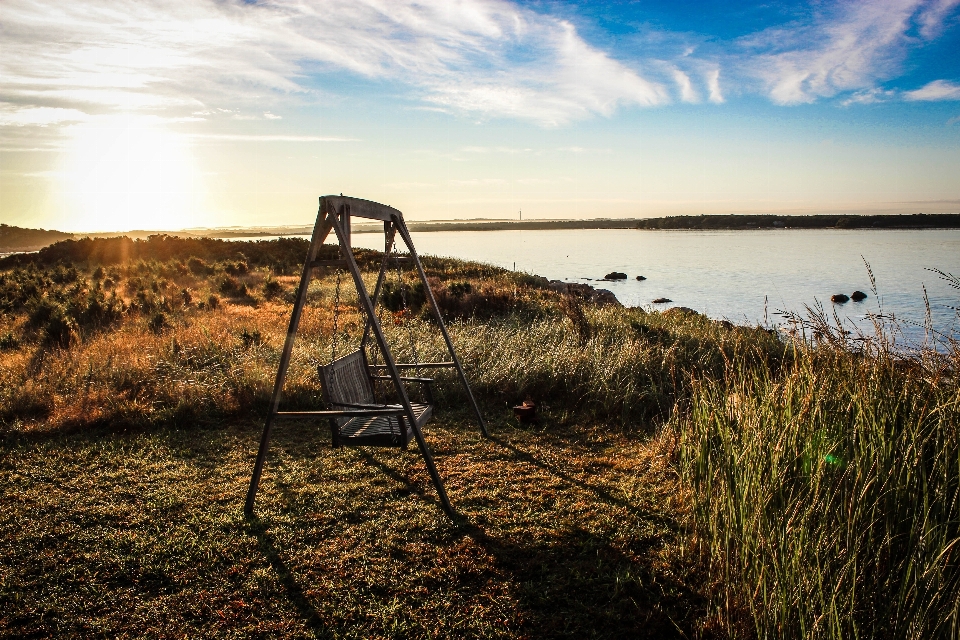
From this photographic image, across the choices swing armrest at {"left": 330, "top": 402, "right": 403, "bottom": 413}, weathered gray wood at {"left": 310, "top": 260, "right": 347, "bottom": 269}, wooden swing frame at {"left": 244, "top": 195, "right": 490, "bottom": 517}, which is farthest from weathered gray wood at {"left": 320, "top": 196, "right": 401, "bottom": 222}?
swing armrest at {"left": 330, "top": 402, "right": 403, "bottom": 413}

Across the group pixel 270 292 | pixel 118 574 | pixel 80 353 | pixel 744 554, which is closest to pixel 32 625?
pixel 118 574

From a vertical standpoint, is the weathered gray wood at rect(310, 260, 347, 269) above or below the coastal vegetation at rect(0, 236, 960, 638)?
above

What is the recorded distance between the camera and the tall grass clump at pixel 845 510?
7.77 feet

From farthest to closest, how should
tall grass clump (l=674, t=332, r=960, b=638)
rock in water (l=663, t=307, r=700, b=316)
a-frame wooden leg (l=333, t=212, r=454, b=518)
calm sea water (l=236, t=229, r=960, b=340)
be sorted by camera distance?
1. calm sea water (l=236, t=229, r=960, b=340)
2. rock in water (l=663, t=307, r=700, b=316)
3. a-frame wooden leg (l=333, t=212, r=454, b=518)
4. tall grass clump (l=674, t=332, r=960, b=638)

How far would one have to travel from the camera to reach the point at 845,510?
→ 2637 mm

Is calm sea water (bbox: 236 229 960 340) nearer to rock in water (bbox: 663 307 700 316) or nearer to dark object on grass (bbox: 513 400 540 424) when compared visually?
→ rock in water (bbox: 663 307 700 316)

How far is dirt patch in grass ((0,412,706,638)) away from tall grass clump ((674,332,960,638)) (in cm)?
49

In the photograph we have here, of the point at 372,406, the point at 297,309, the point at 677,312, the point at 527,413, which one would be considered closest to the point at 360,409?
the point at 372,406

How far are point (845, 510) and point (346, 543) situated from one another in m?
2.95

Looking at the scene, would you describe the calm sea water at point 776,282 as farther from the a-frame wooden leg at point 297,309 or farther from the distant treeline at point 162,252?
the a-frame wooden leg at point 297,309

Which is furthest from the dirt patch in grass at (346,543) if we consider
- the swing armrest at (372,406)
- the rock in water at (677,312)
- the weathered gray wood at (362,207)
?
the rock in water at (677,312)

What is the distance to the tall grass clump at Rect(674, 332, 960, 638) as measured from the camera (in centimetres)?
237

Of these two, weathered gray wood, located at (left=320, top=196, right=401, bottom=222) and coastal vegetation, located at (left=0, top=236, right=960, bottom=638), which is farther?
weathered gray wood, located at (left=320, top=196, right=401, bottom=222)

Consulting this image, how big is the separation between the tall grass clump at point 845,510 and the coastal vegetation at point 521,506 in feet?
0.06
